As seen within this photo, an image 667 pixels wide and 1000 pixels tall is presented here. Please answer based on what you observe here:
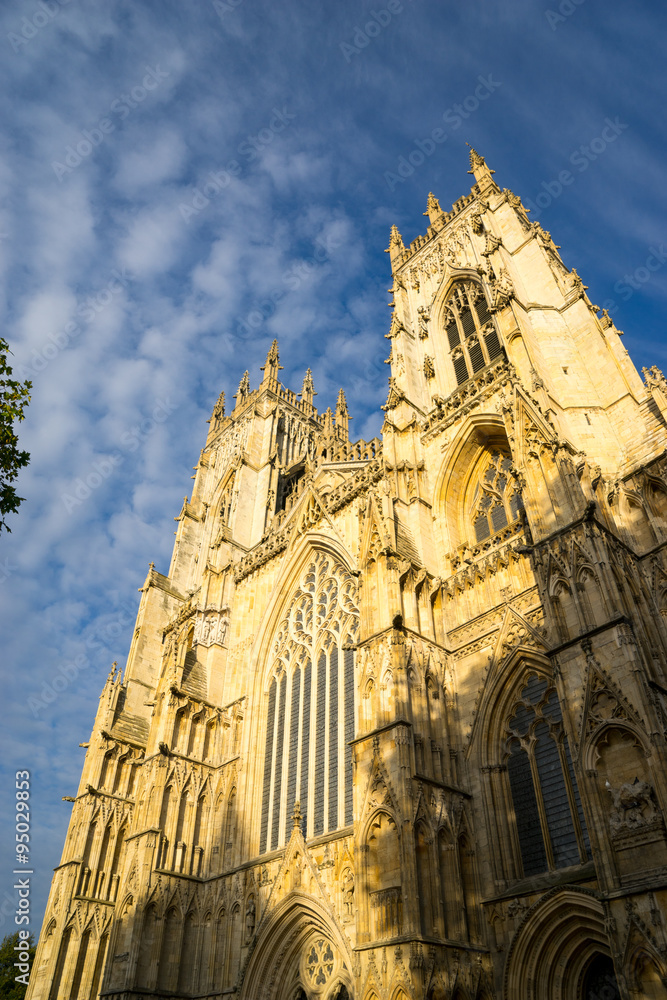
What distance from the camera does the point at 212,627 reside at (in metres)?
24.3

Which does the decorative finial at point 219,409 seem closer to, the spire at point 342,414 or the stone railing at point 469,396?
the spire at point 342,414

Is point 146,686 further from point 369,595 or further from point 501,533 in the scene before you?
point 501,533

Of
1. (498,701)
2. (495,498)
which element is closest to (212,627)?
(495,498)

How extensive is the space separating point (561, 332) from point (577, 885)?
13091mm

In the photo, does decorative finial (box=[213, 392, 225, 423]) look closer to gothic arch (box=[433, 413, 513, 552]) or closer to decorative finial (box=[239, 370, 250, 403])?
decorative finial (box=[239, 370, 250, 403])

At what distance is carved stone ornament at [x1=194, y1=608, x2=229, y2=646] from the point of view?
2392 centimetres

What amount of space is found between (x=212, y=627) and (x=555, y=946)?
49.5ft

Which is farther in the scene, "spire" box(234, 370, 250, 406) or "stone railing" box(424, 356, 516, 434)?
"spire" box(234, 370, 250, 406)

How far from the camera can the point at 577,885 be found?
1130cm

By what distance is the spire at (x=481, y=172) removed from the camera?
2588 centimetres

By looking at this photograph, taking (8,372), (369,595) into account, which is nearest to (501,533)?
(369,595)

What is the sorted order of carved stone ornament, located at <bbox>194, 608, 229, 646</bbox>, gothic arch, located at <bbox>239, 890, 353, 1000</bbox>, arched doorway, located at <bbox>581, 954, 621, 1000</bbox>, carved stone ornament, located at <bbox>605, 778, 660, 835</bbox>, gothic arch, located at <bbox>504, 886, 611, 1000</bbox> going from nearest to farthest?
carved stone ornament, located at <bbox>605, 778, 660, 835</bbox>
arched doorway, located at <bbox>581, 954, 621, 1000</bbox>
gothic arch, located at <bbox>504, 886, 611, 1000</bbox>
gothic arch, located at <bbox>239, 890, 353, 1000</bbox>
carved stone ornament, located at <bbox>194, 608, 229, 646</bbox>

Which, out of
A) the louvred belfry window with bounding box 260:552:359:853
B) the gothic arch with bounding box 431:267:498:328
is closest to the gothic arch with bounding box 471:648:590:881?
the louvred belfry window with bounding box 260:552:359:853

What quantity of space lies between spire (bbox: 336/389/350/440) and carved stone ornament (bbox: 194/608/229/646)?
11.8 meters
